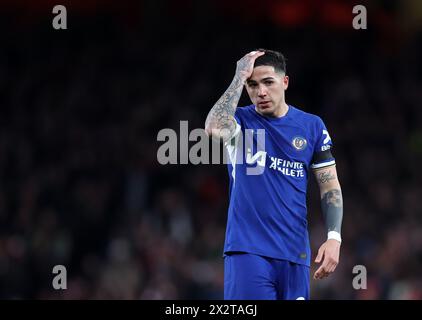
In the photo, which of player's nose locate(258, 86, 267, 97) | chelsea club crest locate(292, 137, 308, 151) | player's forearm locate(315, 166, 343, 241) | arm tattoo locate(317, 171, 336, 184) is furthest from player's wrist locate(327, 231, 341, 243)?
player's nose locate(258, 86, 267, 97)

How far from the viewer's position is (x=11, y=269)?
13.9m

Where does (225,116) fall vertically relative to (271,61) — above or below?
below

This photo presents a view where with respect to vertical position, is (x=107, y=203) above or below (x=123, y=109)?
below

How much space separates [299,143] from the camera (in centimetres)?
730

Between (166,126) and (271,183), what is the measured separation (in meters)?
9.39

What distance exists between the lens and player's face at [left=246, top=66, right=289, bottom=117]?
23.7 feet

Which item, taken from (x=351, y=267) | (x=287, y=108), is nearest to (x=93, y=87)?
(x=351, y=267)

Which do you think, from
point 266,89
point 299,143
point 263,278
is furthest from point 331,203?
point 266,89

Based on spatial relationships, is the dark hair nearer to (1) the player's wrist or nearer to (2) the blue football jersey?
(2) the blue football jersey

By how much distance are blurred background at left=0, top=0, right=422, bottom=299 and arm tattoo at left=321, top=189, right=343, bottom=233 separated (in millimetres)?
4746

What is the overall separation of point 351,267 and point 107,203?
3.87m

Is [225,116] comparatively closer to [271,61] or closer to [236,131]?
[236,131]

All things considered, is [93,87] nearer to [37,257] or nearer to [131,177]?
[131,177]
